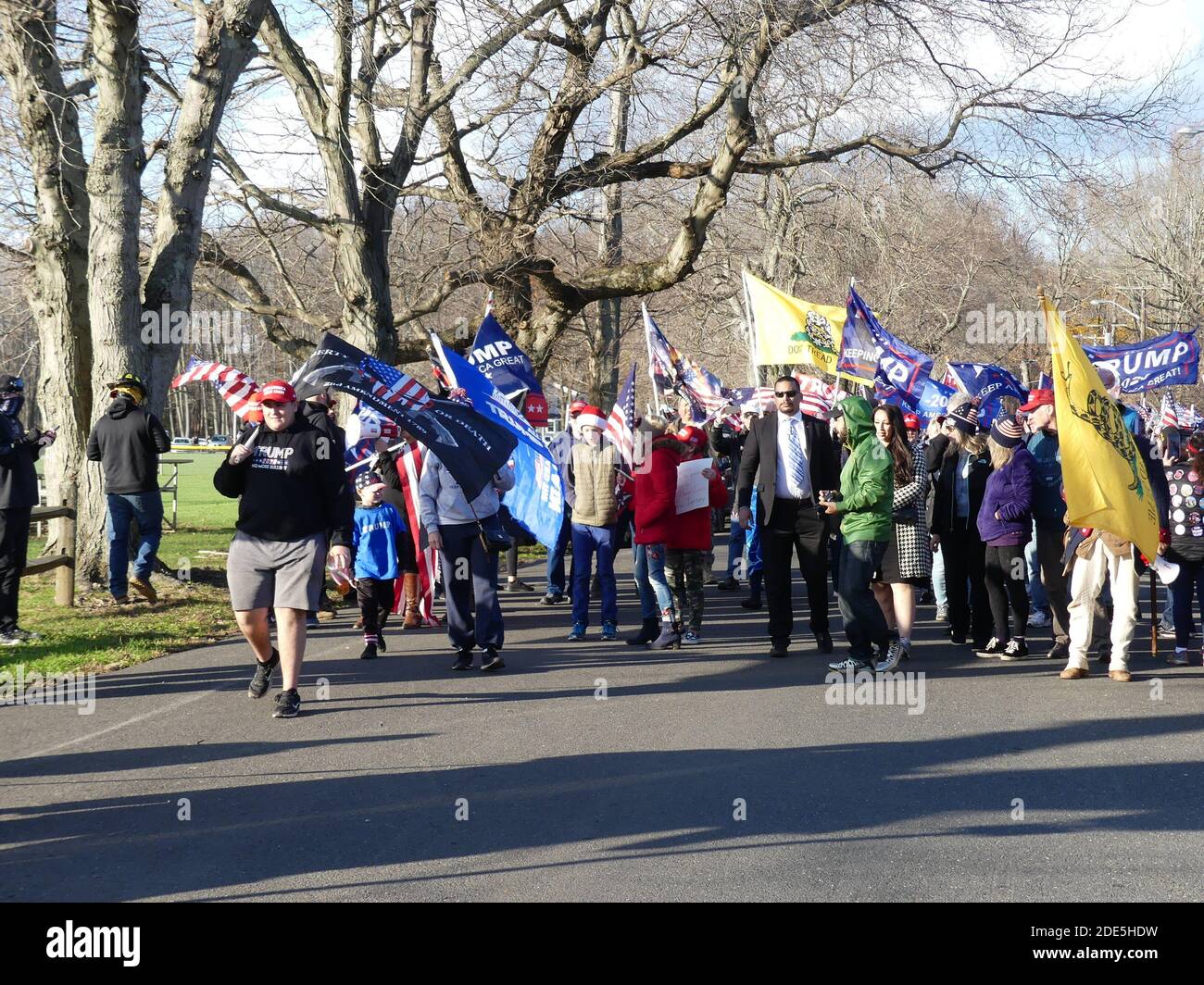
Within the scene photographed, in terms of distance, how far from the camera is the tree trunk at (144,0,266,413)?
42.2 ft

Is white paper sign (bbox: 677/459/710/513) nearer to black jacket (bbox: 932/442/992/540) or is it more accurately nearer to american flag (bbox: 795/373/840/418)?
black jacket (bbox: 932/442/992/540)

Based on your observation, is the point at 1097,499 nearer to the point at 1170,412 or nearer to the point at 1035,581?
the point at 1035,581

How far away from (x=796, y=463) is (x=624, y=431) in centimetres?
183

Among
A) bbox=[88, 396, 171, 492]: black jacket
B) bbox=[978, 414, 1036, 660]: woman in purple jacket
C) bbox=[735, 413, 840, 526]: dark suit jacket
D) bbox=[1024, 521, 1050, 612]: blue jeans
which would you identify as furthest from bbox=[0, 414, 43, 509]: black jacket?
bbox=[1024, 521, 1050, 612]: blue jeans

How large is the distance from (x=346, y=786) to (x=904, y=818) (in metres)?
2.61

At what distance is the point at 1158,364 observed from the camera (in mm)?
17375

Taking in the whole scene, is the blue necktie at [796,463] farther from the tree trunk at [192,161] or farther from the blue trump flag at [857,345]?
the tree trunk at [192,161]

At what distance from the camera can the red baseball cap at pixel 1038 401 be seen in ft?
34.0

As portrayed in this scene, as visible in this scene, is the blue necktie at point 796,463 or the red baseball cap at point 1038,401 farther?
the red baseball cap at point 1038,401

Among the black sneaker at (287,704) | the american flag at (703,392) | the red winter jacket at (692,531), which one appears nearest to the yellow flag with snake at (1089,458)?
the red winter jacket at (692,531)

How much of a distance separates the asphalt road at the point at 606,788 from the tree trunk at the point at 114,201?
4513 mm

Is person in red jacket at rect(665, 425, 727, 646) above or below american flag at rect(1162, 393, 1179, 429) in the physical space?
below
